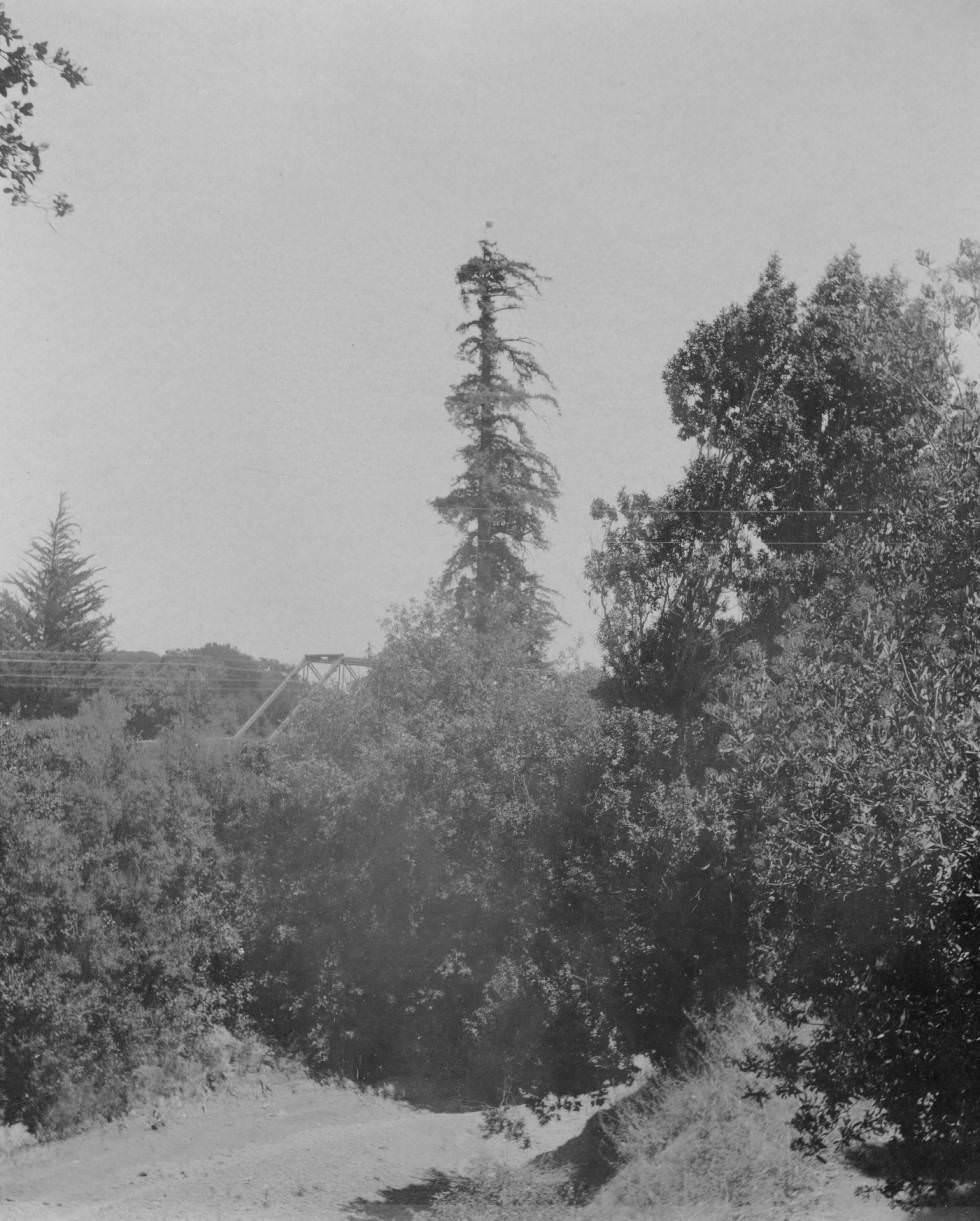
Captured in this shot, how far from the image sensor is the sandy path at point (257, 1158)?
20.0 meters

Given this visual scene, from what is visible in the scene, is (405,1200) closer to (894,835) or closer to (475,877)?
(475,877)

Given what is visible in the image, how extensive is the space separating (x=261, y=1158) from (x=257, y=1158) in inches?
2.7

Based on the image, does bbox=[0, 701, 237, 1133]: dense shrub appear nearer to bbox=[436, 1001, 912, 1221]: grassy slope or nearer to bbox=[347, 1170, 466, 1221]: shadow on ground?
bbox=[347, 1170, 466, 1221]: shadow on ground

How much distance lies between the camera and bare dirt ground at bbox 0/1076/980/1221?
20.0 m

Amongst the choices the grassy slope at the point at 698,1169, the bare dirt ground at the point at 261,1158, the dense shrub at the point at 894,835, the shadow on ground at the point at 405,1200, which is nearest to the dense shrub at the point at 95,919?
the bare dirt ground at the point at 261,1158

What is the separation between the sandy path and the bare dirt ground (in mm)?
21

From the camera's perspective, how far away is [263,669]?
53.1 meters

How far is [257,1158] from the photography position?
21.9 m

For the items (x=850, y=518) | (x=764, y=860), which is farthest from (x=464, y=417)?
(x=764, y=860)

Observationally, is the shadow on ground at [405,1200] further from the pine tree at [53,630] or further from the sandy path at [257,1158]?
the pine tree at [53,630]

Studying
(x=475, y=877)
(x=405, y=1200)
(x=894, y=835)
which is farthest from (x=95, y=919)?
(x=894, y=835)

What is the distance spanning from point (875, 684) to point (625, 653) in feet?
35.6

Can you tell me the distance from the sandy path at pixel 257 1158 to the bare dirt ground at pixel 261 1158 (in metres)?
0.02

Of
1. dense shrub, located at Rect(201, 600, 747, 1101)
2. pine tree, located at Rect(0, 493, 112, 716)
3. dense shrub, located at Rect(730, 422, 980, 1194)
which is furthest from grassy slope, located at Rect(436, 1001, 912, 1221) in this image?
pine tree, located at Rect(0, 493, 112, 716)
